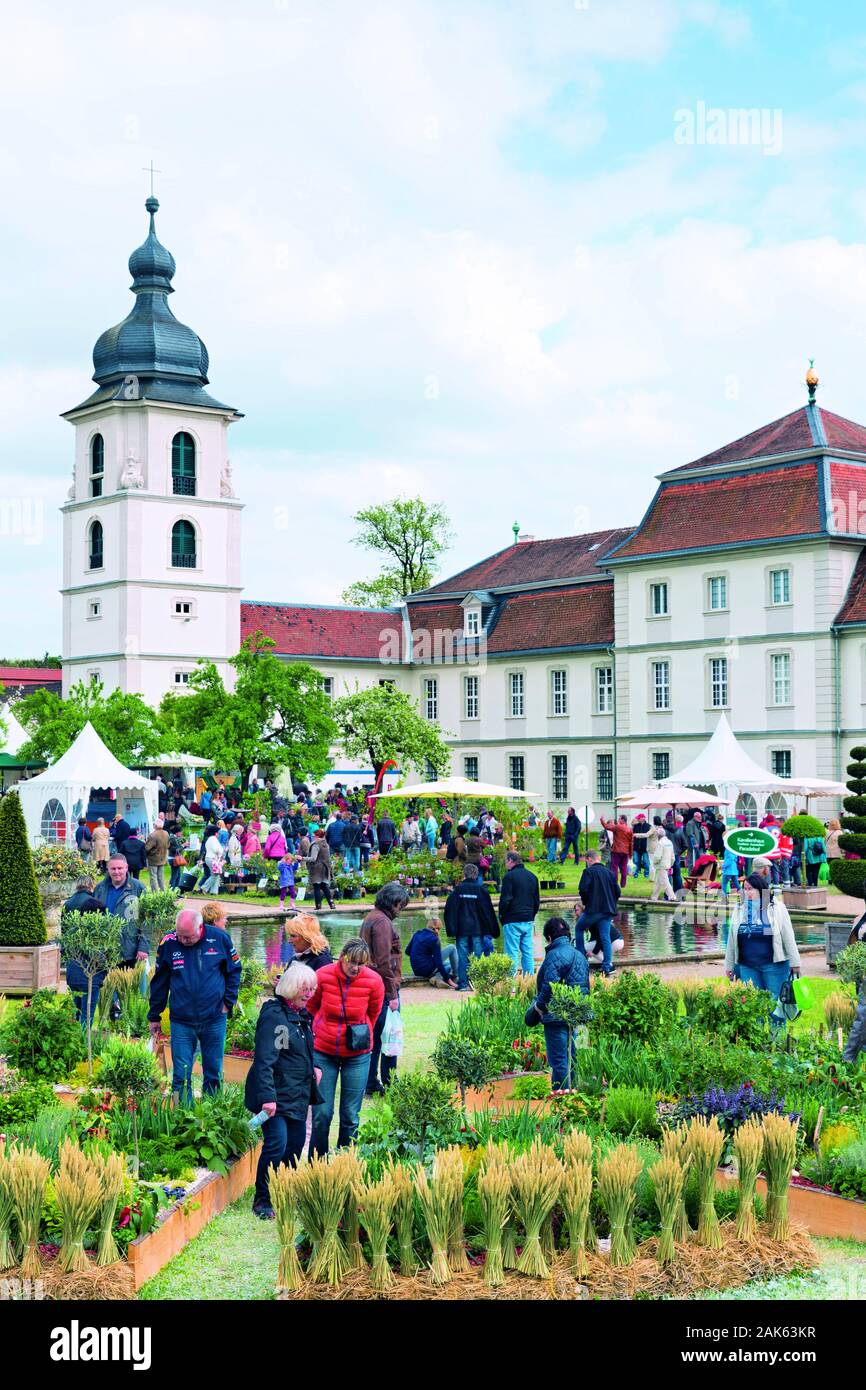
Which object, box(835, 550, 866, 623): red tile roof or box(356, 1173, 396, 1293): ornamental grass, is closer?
box(356, 1173, 396, 1293): ornamental grass

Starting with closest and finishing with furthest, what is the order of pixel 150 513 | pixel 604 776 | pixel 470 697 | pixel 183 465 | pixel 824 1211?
pixel 824 1211
pixel 604 776
pixel 470 697
pixel 150 513
pixel 183 465

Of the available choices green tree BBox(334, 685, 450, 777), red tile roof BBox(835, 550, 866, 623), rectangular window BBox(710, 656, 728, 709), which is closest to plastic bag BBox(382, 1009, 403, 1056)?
red tile roof BBox(835, 550, 866, 623)

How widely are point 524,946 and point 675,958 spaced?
368cm

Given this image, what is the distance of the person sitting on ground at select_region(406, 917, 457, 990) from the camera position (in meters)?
17.3

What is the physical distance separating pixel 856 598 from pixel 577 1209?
4045 cm

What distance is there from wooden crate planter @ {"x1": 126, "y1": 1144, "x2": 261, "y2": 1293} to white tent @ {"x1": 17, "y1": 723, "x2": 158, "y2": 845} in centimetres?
2277

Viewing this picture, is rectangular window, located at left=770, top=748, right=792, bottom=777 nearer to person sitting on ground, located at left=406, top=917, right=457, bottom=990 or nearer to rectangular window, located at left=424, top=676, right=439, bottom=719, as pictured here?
rectangular window, located at left=424, top=676, right=439, bottom=719

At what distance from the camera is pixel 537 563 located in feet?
206

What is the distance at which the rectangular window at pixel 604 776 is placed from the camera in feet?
180

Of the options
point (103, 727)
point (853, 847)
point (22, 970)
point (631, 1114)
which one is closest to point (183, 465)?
point (103, 727)

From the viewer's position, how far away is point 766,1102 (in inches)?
373

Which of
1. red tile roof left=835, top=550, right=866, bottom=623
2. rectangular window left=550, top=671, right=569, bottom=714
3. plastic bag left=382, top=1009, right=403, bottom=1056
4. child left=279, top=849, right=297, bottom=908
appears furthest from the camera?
rectangular window left=550, top=671, right=569, bottom=714

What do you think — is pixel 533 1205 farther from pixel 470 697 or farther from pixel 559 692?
pixel 470 697

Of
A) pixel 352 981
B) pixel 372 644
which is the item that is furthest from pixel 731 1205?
pixel 372 644
